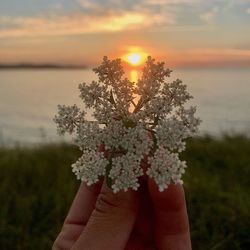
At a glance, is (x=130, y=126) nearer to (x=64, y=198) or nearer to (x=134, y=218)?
(x=134, y=218)

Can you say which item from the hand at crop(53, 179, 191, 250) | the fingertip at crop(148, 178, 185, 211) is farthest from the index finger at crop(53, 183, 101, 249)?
the fingertip at crop(148, 178, 185, 211)

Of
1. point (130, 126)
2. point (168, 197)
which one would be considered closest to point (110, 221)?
point (168, 197)

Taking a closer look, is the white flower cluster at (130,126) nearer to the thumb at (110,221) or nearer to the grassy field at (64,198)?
the thumb at (110,221)

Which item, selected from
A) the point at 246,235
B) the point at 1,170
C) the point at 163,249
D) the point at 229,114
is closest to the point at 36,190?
the point at 1,170

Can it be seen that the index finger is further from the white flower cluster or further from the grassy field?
the grassy field

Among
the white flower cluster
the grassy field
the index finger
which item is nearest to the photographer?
the white flower cluster

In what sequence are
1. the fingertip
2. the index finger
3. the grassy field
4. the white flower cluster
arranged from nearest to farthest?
the white flower cluster
the fingertip
the index finger
the grassy field

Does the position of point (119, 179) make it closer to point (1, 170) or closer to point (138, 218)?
point (138, 218)
